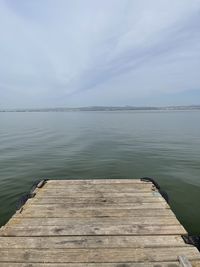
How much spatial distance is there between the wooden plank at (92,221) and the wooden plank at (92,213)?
196 millimetres

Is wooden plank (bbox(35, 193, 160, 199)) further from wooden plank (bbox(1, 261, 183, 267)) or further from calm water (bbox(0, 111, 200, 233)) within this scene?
wooden plank (bbox(1, 261, 183, 267))

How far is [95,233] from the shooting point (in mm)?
6004

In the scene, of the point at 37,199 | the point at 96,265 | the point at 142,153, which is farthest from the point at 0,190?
the point at 142,153

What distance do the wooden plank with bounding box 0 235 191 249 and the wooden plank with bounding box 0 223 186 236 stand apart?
0.17 meters

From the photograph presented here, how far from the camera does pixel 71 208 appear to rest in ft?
24.8

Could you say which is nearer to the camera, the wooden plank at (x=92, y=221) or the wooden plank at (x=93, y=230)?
the wooden plank at (x=93, y=230)

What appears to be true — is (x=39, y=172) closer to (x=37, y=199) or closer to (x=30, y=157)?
(x=30, y=157)

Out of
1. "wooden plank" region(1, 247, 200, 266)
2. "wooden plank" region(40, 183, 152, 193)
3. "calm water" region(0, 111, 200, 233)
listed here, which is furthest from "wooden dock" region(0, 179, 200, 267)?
"calm water" region(0, 111, 200, 233)

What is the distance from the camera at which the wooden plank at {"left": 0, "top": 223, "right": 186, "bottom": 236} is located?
598 cm

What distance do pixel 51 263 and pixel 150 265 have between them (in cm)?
189

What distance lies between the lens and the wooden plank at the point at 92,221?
21.3 feet

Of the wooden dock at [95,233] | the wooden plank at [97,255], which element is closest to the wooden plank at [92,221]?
the wooden dock at [95,233]

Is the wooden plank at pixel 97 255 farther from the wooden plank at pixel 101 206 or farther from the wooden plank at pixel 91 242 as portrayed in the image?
the wooden plank at pixel 101 206

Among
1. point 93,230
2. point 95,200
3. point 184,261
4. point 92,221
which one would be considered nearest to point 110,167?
point 95,200
